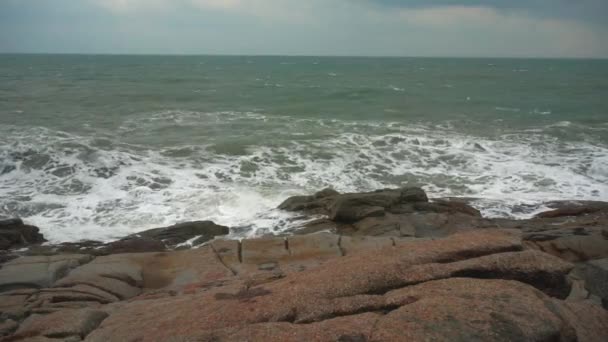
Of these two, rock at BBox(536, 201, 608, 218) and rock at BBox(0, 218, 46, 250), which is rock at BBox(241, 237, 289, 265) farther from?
rock at BBox(536, 201, 608, 218)

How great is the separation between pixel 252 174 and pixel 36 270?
404 inches

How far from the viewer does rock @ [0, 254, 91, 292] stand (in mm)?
7406

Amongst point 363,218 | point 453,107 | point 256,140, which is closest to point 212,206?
point 363,218

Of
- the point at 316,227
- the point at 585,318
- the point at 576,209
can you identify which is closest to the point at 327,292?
the point at 585,318

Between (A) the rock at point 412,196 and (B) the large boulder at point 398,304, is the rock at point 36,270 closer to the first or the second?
(B) the large boulder at point 398,304

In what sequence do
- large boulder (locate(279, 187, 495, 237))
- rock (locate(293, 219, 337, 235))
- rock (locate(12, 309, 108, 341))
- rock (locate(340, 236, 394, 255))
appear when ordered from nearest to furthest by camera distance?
rock (locate(12, 309, 108, 341)) < rock (locate(340, 236, 394, 255)) < large boulder (locate(279, 187, 495, 237)) < rock (locate(293, 219, 337, 235))

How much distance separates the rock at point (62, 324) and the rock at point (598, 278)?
21.8ft

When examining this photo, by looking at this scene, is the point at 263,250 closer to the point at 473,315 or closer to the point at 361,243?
the point at 361,243

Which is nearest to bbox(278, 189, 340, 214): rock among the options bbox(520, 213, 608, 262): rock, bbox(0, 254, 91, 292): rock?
bbox(520, 213, 608, 262): rock

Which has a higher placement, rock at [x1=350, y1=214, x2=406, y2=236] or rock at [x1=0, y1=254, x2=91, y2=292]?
rock at [x1=0, y1=254, x2=91, y2=292]

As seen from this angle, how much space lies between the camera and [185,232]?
37.8 feet

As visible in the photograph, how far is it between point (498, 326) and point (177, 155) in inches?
704

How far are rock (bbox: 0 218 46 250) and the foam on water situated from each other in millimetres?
453

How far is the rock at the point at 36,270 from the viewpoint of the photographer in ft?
24.3
